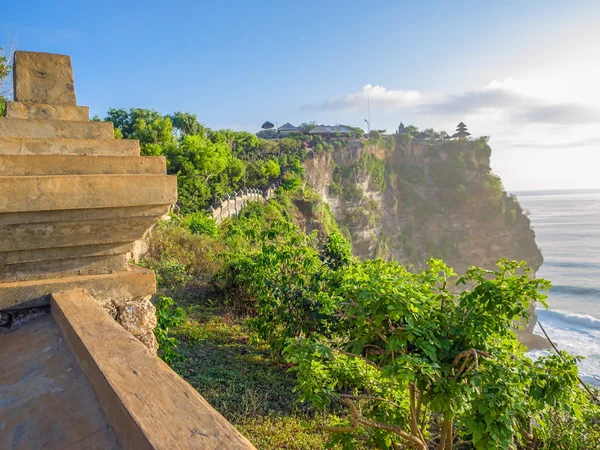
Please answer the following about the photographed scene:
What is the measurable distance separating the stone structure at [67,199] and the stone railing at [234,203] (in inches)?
635

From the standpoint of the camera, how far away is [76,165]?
5.96 feet

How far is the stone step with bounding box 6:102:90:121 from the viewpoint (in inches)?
80.0

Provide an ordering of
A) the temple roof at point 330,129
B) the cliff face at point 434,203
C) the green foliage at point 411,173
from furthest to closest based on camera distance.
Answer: the temple roof at point 330,129 < the green foliage at point 411,173 < the cliff face at point 434,203

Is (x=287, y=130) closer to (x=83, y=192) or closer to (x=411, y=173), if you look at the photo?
(x=411, y=173)

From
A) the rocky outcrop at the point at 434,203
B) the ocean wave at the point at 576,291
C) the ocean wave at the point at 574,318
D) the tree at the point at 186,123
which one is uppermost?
the tree at the point at 186,123

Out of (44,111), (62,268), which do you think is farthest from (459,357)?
(44,111)

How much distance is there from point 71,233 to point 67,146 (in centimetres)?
43

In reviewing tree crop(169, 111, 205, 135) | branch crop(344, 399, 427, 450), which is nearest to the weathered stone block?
branch crop(344, 399, 427, 450)

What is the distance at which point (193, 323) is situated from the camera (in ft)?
26.0

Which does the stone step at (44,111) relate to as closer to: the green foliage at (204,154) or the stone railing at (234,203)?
the green foliage at (204,154)

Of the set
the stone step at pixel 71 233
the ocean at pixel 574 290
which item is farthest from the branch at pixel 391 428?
the ocean at pixel 574 290

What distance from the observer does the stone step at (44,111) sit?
2.03 m

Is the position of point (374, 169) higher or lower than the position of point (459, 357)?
higher

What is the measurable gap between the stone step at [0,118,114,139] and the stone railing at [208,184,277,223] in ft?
52.8
